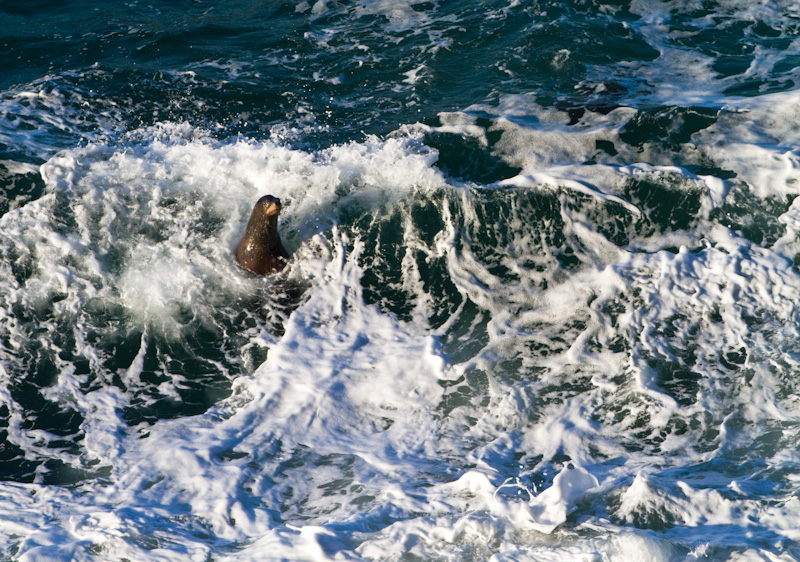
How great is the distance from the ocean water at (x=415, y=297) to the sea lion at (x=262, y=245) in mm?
147

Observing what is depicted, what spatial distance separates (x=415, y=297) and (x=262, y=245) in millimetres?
1582

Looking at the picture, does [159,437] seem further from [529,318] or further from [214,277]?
[529,318]

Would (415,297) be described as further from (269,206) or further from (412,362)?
(269,206)

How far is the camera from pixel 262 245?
273 inches

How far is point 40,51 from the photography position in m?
11.2

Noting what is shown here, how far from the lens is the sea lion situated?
22.2 feet

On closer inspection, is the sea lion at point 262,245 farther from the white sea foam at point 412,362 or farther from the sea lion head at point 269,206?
the white sea foam at point 412,362

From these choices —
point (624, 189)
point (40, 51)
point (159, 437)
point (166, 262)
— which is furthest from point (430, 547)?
point (40, 51)

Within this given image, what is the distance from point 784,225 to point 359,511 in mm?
5144

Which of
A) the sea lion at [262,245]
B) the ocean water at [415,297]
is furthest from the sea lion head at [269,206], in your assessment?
the ocean water at [415,297]

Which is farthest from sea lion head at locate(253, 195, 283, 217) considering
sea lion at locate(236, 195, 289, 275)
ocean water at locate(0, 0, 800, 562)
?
ocean water at locate(0, 0, 800, 562)

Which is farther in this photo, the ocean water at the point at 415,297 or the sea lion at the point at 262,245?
the sea lion at the point at 262,245

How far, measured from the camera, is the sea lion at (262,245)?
6765 mm

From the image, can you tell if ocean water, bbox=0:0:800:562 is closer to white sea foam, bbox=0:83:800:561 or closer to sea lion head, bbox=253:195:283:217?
white sea foam, bbox=0:83:800:561
